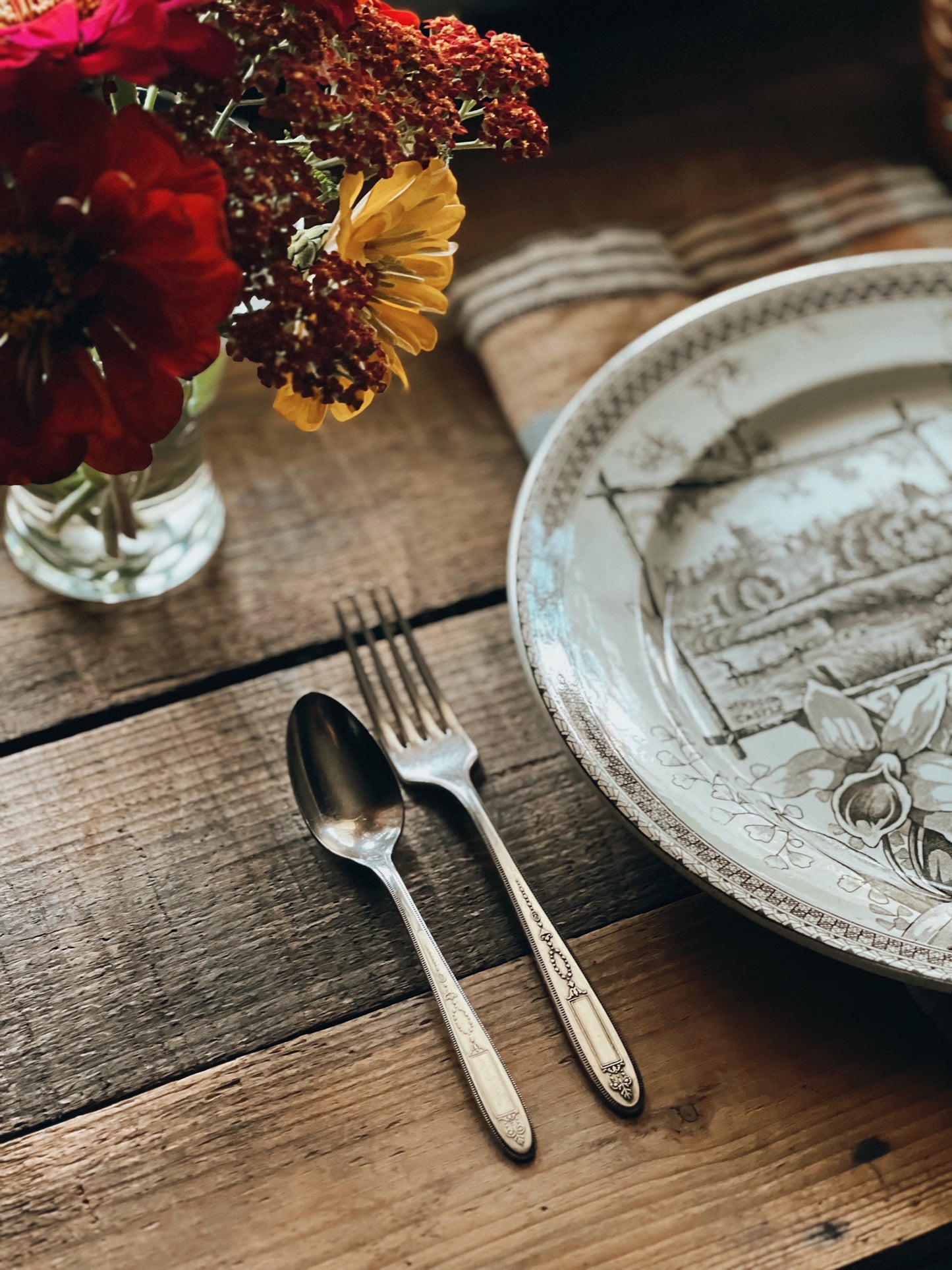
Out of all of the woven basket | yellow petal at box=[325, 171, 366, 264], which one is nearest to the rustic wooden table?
yellow petal at box=[325, 171, 366, 264]

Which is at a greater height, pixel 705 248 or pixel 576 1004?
pixel 705 248

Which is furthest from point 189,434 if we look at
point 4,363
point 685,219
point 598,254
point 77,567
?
point 685,219

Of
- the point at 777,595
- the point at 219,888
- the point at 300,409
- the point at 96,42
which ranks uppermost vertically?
the point at 96,42

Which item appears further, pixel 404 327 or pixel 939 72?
pixel 939 72

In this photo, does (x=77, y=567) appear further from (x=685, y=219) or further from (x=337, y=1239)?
(x=685, y=219)

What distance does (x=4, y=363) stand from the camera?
393 mm

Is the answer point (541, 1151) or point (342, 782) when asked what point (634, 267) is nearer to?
point (342, 782)

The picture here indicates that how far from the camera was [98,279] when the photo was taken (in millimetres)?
382

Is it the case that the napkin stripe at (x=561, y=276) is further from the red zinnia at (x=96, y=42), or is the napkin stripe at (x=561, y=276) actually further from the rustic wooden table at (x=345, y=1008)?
the red zinnia at (x=96, y=42)

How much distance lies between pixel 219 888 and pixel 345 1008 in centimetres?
9

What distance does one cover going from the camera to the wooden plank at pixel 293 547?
652 millimetres

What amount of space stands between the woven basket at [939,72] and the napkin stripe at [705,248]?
0.11 feet

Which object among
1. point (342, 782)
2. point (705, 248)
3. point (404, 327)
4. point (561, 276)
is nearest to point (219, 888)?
point (342, 782)

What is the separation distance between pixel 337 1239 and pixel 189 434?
42 cm
